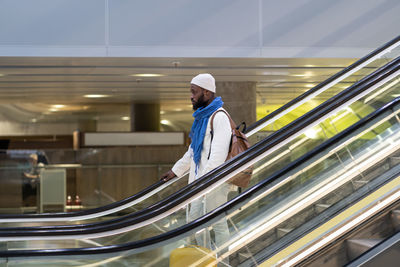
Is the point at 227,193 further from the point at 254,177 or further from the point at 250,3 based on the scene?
the point at 250,3

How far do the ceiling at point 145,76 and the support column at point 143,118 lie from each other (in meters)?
0.67

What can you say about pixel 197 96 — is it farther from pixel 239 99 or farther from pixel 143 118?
pixel 143 118

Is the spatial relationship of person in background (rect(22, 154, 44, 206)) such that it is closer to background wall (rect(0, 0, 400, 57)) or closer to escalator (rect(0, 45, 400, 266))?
background wall (rect(0, 0, 400, 57))

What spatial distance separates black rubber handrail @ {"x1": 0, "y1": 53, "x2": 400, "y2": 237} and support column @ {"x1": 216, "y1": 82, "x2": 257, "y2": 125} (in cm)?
613

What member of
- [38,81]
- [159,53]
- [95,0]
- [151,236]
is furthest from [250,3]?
[151,236]

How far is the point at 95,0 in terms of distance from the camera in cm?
863

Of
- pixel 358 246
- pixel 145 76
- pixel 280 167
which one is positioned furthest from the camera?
pixel 145 76

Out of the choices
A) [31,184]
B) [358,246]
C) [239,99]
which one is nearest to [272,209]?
[358,246]

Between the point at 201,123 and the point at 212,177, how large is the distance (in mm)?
807

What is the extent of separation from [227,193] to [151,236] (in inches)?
28.2

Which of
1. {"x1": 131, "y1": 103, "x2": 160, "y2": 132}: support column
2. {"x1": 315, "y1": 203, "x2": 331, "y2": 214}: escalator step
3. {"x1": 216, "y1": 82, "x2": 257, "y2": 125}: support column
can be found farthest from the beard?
{"x1": 131, "y1": 103, "x2": 160, "y2": 132}: support column

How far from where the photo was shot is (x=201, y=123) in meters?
5.15

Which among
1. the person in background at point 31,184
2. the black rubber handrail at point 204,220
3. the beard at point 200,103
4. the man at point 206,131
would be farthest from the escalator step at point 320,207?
the person in background at point 31,184

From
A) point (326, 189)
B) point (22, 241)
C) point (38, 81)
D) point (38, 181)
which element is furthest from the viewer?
point (38, 181)
